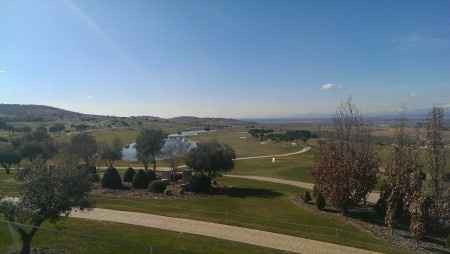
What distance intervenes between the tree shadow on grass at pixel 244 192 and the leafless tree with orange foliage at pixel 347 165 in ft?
18.5

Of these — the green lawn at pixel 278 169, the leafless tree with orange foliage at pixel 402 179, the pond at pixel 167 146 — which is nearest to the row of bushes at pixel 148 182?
the pond at pixel 167 146

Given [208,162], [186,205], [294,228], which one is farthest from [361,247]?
[208,162]

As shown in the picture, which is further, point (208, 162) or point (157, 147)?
point (157, 147)

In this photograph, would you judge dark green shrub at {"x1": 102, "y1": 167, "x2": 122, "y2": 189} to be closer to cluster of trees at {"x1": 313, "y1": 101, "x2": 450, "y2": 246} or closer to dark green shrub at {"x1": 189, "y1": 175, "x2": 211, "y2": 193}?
dark green shrub at {"x1": 189, "y1": 175, "x2": 211, "y2": 193}

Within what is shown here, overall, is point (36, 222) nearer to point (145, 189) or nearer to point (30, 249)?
point (30, 249)

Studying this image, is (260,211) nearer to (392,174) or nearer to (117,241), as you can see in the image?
(392,174)

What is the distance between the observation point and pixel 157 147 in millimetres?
48656

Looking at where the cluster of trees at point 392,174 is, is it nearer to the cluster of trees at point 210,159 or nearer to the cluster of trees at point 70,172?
the cluster of trees at point 210,159

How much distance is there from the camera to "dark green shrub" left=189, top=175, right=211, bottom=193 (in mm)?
36906

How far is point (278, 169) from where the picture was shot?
53.8 metres

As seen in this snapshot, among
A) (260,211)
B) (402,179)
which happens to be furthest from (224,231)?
(402,179)

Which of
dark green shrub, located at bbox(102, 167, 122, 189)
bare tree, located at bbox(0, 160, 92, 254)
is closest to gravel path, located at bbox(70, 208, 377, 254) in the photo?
bare tree, located at bbox(0, 160, 92, 254)

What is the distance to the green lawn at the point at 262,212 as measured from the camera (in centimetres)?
2206

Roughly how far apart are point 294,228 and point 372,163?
11399 millimetres
